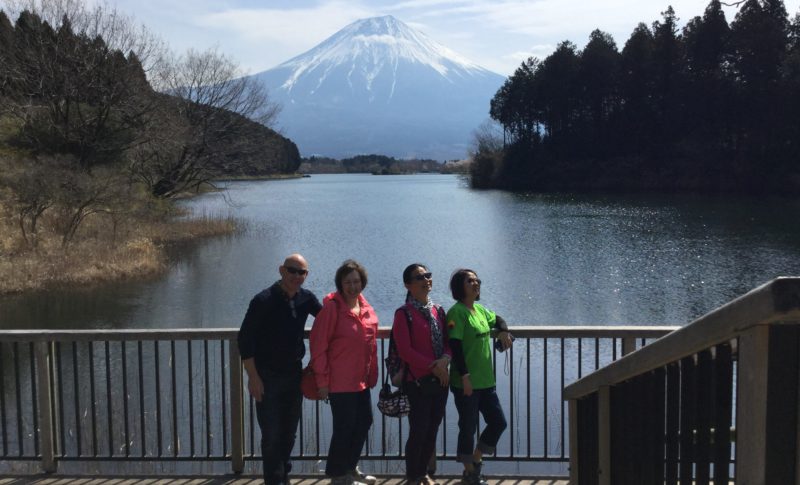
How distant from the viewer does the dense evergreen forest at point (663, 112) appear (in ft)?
200

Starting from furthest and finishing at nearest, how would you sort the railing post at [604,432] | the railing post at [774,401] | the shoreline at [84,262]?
the shoreline at [84,262] → the railing post at [604,432] → the railing post at [774,401]

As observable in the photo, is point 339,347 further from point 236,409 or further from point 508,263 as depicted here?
point 508,263

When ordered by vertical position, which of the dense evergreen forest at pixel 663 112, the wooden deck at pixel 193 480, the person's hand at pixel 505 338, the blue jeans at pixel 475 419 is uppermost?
the dense evergreen forest at pixel 663 112

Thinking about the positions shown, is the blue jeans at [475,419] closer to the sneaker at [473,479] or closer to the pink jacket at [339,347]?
the sneaker at [473,479]

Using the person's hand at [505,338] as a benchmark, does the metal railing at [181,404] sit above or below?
below

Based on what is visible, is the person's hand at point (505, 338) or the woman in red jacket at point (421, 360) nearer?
the woman in red jacket at point (421, 360)

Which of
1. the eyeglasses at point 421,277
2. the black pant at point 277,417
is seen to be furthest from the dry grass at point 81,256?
the eyeglasses at point 421,277

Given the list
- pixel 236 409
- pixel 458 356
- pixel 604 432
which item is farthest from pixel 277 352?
pixel 604 432

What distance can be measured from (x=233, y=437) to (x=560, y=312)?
46.4 ft

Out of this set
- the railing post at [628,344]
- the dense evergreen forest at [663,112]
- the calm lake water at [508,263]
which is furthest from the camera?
the dense evergreen forest at [663,112]

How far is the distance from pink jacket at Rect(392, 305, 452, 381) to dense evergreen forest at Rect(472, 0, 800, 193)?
59.1 metres

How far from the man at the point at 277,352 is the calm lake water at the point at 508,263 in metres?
11.8

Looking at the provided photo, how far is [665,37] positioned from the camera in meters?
68.9

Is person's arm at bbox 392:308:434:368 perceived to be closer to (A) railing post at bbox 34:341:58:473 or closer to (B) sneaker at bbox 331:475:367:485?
(B) sneaker at bbox 331:475:367:485
